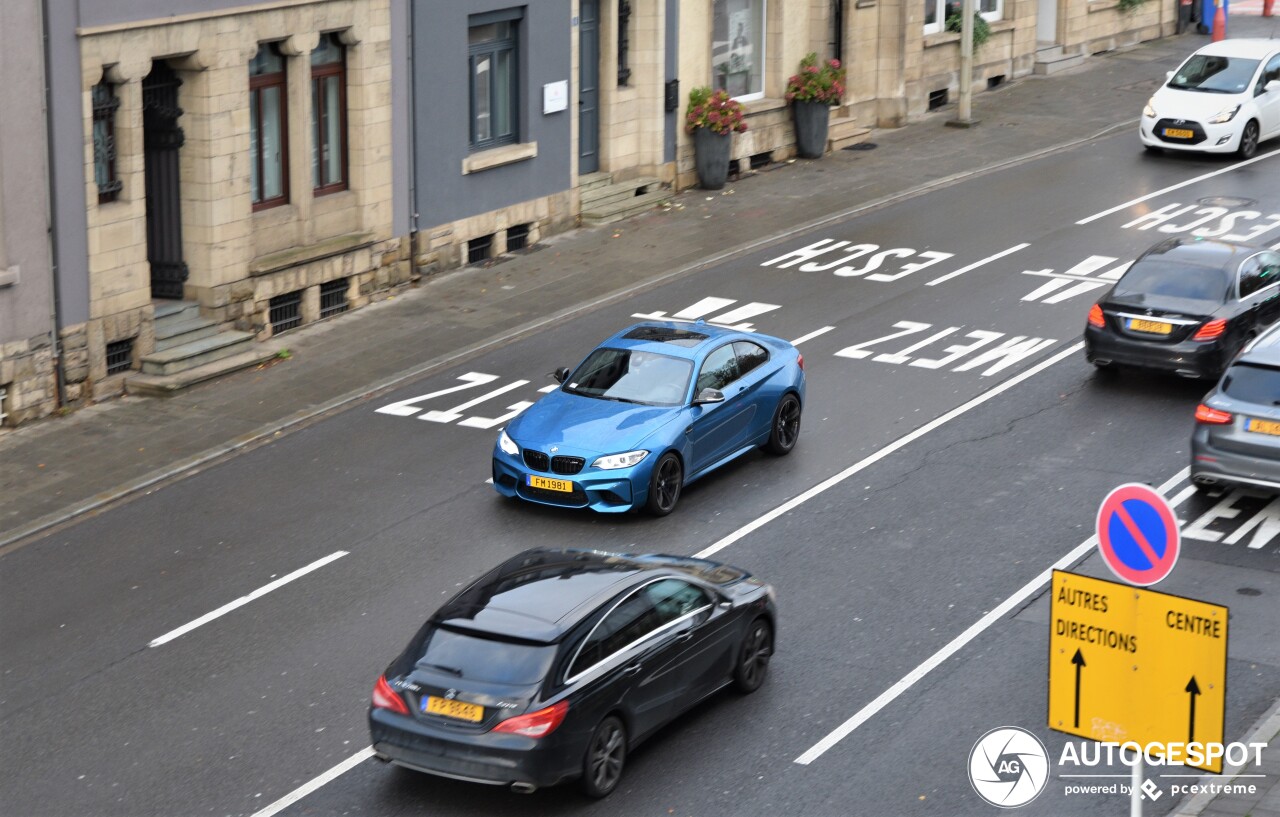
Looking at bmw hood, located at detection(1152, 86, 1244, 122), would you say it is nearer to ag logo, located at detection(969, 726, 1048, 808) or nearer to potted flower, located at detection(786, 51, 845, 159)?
potted flower, located at detection(786, 51, 845, 159)

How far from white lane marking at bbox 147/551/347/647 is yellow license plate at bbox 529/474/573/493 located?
6.45 ft

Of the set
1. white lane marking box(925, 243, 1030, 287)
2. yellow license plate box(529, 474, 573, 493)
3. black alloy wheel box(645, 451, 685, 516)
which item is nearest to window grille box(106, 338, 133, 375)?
yellow license plate box(529, 474, 573, 493)

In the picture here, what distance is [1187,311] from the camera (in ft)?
70.9

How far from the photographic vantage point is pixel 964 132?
37.1 metres

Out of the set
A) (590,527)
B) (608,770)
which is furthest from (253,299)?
(608,770)

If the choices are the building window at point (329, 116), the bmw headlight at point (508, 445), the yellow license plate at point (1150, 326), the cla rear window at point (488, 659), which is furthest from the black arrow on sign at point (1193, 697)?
the building window at point (329, 116)

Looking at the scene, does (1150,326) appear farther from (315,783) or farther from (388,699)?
(315,783)

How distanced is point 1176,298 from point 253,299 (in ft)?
37.8

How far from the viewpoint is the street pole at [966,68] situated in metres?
37.0

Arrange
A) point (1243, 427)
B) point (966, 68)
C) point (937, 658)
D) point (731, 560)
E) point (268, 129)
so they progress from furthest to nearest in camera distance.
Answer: point (966, 68) → point (268, 129) → point (1243, 427) → point (731, 560) → point (937, 658)

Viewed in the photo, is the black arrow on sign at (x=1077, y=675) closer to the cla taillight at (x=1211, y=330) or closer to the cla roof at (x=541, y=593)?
the cla roof at (x=541, y=593)

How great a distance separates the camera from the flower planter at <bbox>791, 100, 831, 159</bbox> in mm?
34688

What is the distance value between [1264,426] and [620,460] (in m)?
6.03

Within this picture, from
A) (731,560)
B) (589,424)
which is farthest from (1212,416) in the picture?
(589,424)
